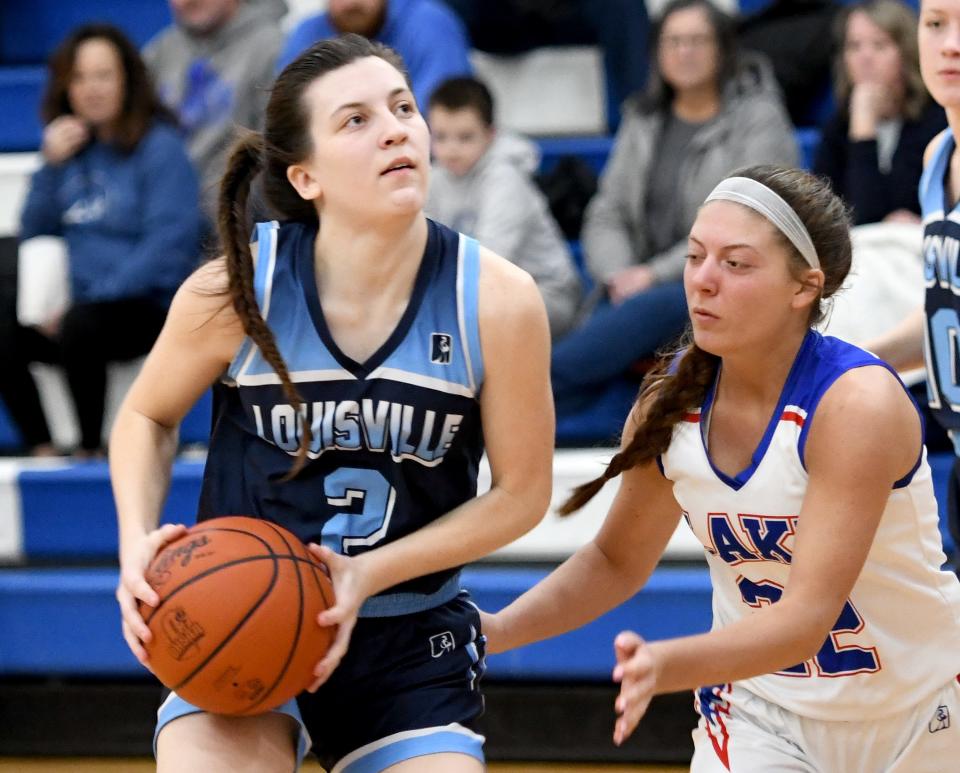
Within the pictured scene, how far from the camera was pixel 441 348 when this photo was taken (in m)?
2.27

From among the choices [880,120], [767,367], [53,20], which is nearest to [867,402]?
[767,367]

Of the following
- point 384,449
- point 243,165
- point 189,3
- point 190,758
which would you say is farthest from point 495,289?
point 189,3

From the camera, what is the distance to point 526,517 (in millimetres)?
2330

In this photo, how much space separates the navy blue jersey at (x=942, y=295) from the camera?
288 centimetres

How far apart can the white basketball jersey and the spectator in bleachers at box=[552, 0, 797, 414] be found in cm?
231

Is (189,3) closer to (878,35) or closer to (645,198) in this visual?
(645,198)

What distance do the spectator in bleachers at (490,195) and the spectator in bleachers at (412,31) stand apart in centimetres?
40

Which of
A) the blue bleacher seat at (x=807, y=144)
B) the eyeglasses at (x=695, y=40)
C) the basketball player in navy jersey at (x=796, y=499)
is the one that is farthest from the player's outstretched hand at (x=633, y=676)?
the blue bleacher seat at (x=807, y=144)

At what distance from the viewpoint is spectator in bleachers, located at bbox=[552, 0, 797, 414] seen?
4.63 metres

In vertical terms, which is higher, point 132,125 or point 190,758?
point 132,125

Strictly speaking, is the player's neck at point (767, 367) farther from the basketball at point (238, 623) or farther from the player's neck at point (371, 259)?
the basketball at point (238, 623)

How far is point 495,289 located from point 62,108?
3.41m

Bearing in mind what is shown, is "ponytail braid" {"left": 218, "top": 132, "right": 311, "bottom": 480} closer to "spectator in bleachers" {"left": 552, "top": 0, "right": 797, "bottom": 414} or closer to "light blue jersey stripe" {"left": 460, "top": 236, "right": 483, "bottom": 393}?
"light blue jersey stripe" {"left": 460, "top": 236, "right": 483, "bottom": 393}

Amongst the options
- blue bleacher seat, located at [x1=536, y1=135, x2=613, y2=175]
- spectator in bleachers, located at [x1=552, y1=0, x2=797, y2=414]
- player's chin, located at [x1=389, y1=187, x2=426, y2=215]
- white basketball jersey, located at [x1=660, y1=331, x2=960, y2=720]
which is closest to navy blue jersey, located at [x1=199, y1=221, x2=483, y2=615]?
player's chin, located at [x1=389, y1=187, x2=426, y2=215]
